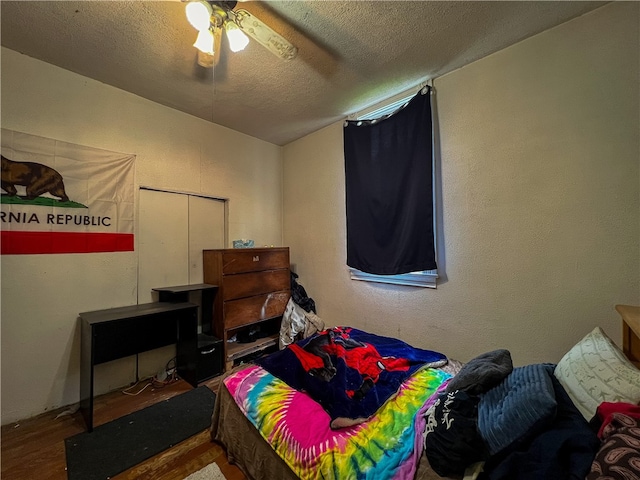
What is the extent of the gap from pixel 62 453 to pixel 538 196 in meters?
3.55

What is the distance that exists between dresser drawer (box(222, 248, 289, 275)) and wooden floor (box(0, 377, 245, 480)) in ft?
4.42

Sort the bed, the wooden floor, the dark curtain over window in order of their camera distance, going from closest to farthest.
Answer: the bed, the wooden floor, the dark curtain over window

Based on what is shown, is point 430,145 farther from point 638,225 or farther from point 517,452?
point 517,452

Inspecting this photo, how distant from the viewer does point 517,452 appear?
0.83 m

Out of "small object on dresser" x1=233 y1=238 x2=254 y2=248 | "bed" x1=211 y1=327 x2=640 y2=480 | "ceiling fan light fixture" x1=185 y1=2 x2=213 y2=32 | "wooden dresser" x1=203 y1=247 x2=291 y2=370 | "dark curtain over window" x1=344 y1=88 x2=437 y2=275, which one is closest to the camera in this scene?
"bed" x1=211 y1=327 x2=640 y2=480

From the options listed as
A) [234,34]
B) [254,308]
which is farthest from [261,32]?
[254,308]

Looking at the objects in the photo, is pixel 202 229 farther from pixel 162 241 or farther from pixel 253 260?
pixel 253 260

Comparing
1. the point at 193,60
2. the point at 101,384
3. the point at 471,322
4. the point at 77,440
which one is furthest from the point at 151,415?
the point at 193,60

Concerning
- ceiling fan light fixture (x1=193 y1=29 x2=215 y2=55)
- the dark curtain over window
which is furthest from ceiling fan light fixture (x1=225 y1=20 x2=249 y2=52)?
the dark curtain over window

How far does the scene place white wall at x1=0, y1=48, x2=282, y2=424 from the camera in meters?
1.85

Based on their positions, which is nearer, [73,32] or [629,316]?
[629,316]

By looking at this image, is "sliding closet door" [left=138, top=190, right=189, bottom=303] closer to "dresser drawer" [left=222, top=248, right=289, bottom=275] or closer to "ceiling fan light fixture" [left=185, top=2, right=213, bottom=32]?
"dresser drawer" [left=222, top=248, right=289, bottom=275]

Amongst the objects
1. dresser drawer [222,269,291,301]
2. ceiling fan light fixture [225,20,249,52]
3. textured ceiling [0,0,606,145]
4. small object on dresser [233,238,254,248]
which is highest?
textured ceiling [0,0,606,145]

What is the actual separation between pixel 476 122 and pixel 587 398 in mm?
1875
